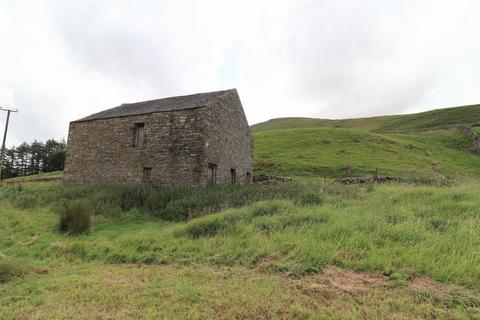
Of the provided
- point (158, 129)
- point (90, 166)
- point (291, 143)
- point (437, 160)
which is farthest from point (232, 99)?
point (437, 160)

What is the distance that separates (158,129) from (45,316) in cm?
1247

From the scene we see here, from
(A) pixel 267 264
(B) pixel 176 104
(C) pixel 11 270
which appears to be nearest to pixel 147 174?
(B) pixel 176 104

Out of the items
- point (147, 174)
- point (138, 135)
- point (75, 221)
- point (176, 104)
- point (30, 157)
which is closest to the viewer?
point (75, 221)

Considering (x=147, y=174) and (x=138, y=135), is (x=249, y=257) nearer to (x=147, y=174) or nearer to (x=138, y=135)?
(x=147, y=174)

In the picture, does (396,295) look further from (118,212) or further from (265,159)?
(265,159)

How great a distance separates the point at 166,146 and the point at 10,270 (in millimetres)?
10062

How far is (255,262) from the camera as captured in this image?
548 centimetres

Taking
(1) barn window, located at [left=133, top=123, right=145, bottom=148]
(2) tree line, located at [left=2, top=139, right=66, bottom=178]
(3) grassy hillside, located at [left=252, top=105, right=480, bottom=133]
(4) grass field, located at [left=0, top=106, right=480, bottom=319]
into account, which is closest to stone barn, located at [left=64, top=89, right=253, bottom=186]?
(1) barn window, located at [left=133, top=123, right=145, bottom=148]

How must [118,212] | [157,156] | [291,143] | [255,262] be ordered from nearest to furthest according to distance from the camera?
[255,262] < [118,212] < [157,156] < [291,143]

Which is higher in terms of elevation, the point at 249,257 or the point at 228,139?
the point at 228,139

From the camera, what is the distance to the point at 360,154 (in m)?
29.3

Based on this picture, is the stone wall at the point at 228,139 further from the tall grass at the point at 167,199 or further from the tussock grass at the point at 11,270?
the tussock grass at the point at 11,270

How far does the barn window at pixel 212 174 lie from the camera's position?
588 inches

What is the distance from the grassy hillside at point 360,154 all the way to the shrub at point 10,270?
20725mm
